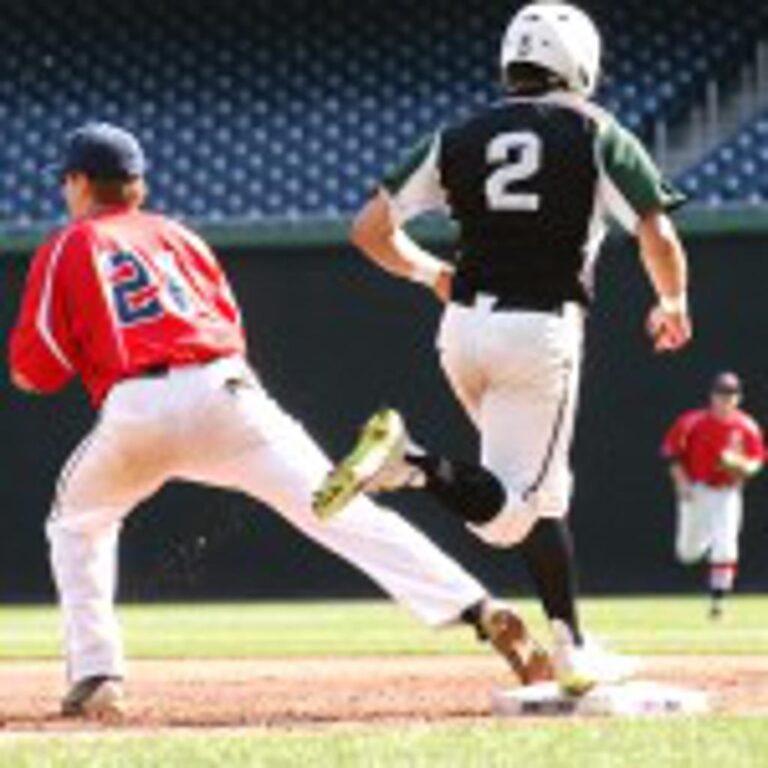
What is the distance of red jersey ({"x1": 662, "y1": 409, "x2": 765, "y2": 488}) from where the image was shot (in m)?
20.8

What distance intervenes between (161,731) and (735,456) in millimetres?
12772

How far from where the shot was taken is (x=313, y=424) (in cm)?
2333

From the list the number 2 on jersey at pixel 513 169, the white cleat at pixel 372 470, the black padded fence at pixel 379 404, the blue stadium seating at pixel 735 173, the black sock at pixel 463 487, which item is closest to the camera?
the white cleat at pixel 372 470

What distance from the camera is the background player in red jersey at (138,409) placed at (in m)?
8.83

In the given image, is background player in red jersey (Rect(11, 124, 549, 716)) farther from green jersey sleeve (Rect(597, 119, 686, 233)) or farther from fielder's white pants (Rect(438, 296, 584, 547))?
green jersey sleeve (Rect(597, 119, 686, 233))

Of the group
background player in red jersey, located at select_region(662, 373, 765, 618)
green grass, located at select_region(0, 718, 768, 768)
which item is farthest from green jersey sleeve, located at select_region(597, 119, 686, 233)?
background player in red jersey, located at select_region(662, 373, 765, 618)

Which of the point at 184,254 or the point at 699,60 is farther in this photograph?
the point at 699,60

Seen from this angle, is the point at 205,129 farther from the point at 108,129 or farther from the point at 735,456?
the point at 108,129

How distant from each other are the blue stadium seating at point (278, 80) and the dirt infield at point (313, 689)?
12.2 m

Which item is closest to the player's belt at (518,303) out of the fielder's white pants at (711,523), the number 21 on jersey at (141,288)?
the number 21 on jersey at (141,288)

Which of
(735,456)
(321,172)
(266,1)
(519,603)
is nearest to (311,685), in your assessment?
(735,456)

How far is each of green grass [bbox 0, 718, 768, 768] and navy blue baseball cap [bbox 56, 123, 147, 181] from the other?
74.5 inches

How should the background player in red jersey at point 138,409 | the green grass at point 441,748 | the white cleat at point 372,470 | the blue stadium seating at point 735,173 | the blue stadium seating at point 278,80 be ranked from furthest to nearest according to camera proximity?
the blue stadium seating at point 278,80 < the blue stadium seating at point 735,173 < the background player in red jersey at point 138,409 < the white cleat at point 372,470 < the green grass at point 441,748

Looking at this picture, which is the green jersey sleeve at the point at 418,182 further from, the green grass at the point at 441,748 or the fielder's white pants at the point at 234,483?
the green grass at the point at 441,748
